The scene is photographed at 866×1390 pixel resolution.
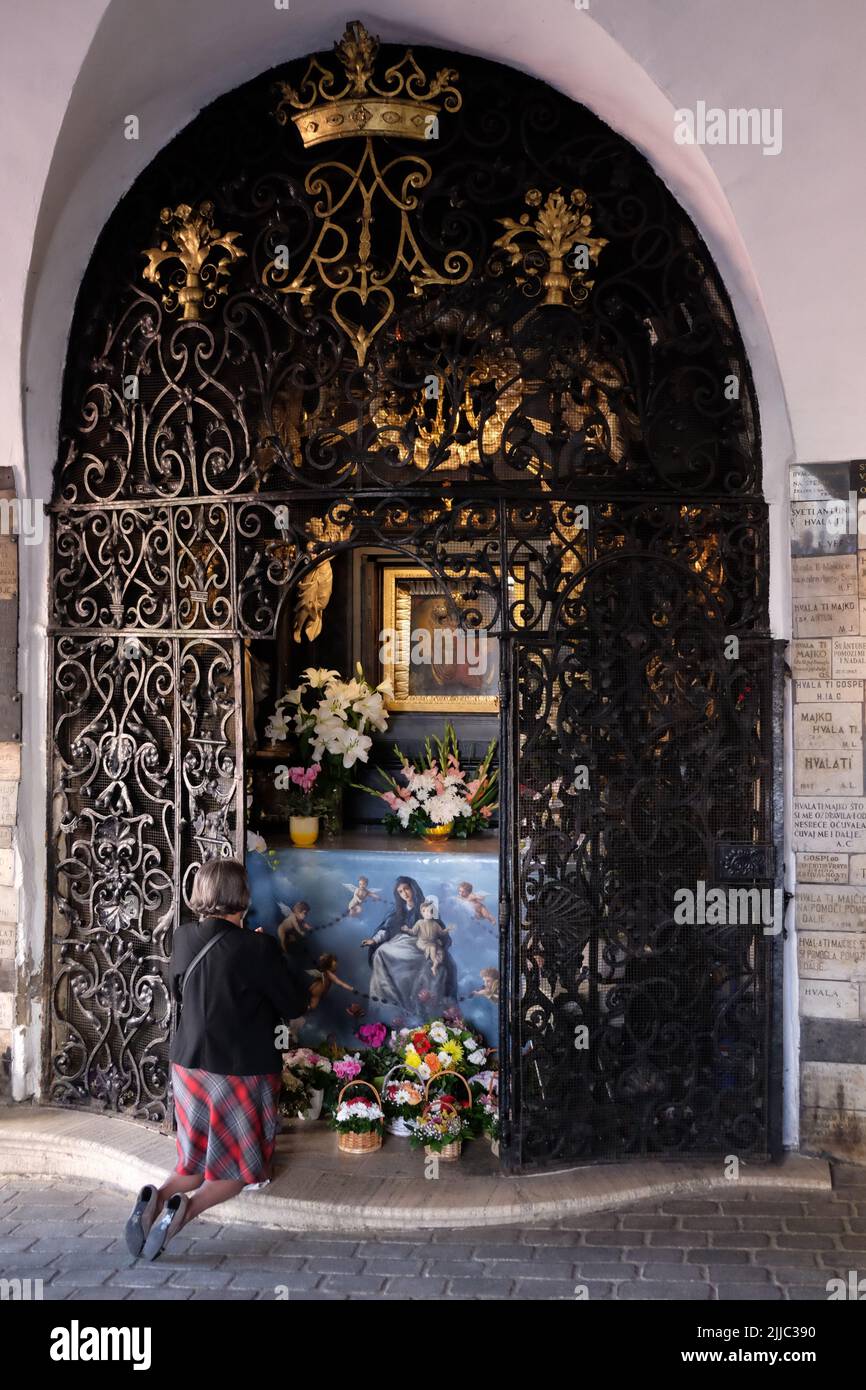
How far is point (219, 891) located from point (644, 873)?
1.89 meters

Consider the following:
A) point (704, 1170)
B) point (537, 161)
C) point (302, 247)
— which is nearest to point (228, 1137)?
point (704, 1170)

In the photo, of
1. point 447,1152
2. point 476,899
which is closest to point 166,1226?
point 447,1152

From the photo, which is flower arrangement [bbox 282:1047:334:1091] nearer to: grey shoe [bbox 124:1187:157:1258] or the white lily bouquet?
grey shoe [bbox 124:1187:157:1258]

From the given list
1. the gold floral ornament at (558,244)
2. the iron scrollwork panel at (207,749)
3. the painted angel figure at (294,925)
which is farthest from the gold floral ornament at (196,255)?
the painted angel figure at (294,925)

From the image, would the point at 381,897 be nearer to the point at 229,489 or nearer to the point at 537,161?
the point at 229,489

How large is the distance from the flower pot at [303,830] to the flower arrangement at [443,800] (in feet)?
1.31

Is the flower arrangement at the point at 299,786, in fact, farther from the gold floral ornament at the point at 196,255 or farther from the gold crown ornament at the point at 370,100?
the gold crown ornament at the point at 370,100

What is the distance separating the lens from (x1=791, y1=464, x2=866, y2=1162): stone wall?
5820 mm

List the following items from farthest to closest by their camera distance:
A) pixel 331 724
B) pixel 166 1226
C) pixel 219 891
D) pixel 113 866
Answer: pixel 331 724, pixel 113 866, pixel 219 891, pixel 166 1226

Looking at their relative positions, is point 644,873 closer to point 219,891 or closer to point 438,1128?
point 438,1128

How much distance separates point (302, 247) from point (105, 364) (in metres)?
1.16

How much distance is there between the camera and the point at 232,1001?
17.5ft

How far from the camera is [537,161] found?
585 centimetres

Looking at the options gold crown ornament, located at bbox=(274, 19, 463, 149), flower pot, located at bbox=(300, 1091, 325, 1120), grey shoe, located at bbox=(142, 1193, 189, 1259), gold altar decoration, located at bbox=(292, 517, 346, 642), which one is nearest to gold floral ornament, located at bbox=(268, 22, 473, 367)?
gold crown ornament, located at bbox=(274, 19, 463, 149)
